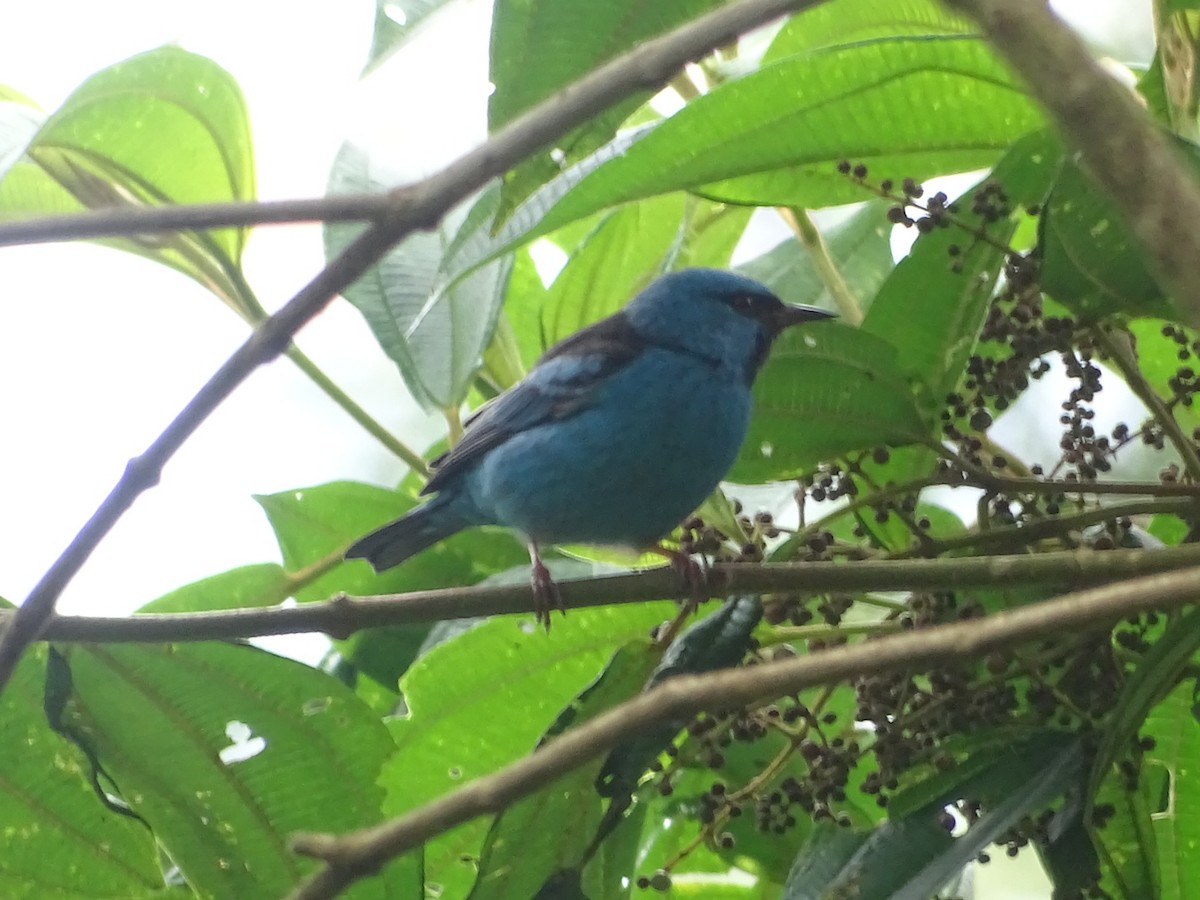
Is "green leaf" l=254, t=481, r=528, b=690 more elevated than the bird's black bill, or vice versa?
the bird's black bill

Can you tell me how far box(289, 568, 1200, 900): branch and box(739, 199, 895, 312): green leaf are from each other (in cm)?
166

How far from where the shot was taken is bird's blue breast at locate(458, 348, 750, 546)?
2229mm

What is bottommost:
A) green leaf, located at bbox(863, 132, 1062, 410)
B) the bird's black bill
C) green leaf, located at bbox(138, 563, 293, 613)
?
green leaf, located at bbox(138, 563, 293, 613)

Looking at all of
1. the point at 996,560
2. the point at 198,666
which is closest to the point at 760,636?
the point at 996,560

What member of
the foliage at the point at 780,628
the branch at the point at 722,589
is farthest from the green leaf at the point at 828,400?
the branch at the point at 722,589

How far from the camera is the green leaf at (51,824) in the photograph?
5.89ft

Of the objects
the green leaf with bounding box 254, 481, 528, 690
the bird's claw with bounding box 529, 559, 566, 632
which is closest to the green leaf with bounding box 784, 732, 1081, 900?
the bird's claw with bounding box 529, 559, 566, 632

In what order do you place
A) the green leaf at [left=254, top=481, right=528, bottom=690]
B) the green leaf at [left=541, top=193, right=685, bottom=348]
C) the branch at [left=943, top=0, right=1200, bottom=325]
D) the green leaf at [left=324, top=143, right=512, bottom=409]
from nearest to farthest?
the branch at [left=943, top=0, right=1200, bottom=325] < the green leaf at [left=324, top=143, right=512, bottom=409] < the green leaf at [left=254, top=481, right=528, bottom=690] < the green leaf at [left=541, top=193, right=685, bottom=348]

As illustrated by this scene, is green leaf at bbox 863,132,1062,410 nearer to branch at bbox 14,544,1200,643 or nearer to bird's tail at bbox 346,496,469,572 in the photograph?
branch at bbox 14,544,1200,643

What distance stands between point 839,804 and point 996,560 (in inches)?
25.5

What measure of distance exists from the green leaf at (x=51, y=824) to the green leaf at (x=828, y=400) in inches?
41.5

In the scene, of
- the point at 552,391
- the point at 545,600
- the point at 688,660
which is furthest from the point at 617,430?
the point at 688,660

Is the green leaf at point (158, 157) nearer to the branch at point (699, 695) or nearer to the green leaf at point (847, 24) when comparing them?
the green leaf at point (847, 24)

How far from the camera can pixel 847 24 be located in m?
1.97
